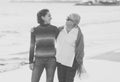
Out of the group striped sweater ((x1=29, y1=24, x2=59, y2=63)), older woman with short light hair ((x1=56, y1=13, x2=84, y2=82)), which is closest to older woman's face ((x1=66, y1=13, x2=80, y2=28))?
older woman with short light hair ((x1=56, y1=13, x2=84, y2=82))

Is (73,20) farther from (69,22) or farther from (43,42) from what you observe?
(43,42)

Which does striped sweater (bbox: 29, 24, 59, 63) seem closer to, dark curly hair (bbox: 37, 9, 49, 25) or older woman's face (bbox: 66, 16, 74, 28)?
dark curly hair (bbox: 37, 9, 49, 25)

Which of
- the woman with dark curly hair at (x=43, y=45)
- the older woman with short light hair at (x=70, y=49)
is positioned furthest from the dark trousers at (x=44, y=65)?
the older woman with short light hair at (x=70, y=49)

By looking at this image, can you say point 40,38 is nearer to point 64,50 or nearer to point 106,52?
point 64,50

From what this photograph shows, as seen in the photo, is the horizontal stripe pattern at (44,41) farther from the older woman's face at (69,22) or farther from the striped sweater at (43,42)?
the older woman's face at (69,22)

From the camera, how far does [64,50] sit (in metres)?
5.62

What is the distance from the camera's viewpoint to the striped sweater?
217 inches

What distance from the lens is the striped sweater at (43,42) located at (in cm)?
550

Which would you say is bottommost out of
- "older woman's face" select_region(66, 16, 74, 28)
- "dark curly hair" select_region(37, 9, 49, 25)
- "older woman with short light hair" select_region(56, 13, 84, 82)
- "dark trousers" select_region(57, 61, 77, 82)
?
"dark trousers" select_region(57, 61, 77, 82)

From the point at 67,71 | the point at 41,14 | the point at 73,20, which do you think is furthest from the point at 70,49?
the point at 41,14

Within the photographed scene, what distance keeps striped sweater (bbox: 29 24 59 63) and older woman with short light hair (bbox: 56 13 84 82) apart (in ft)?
0.45

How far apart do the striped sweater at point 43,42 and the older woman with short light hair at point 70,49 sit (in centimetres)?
14

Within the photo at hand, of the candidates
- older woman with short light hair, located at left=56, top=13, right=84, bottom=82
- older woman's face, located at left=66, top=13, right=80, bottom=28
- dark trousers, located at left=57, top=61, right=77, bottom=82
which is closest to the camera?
older woman's face, located at left=66, top=13, right=80, bottom=28

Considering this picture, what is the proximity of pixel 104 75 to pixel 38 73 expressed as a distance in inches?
147
